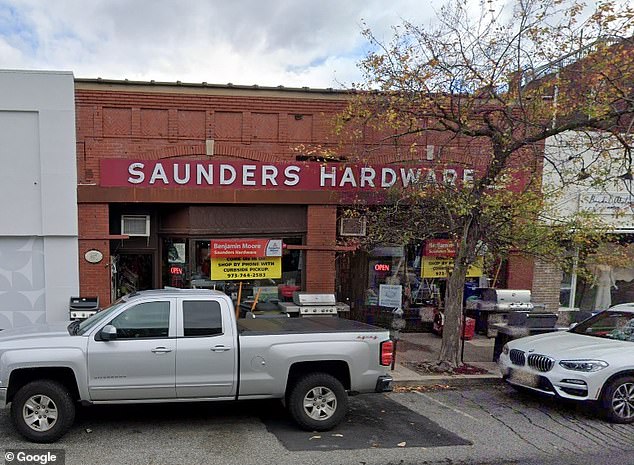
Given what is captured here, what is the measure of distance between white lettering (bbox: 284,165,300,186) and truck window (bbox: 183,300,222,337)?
17.0 ft

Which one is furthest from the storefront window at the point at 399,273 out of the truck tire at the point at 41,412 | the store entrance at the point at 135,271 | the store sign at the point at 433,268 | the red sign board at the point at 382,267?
the truck tire at the point at 41,412

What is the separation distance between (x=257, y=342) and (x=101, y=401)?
1881 millimetres

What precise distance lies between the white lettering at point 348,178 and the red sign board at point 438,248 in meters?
2.58

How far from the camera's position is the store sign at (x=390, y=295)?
1163 cm

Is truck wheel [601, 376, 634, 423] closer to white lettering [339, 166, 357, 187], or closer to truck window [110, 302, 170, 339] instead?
truck window [110, 302, 170, 339]

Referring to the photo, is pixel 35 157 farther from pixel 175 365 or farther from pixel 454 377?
pixel 454 377

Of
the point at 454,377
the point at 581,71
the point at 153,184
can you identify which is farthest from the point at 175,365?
the point at 581,71

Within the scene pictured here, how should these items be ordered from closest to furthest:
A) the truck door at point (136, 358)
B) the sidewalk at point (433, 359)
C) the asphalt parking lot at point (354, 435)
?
the asphalt parking lot at point (354, 435), the truck door at point (136, 358), the sidewalk at point (433, 359)

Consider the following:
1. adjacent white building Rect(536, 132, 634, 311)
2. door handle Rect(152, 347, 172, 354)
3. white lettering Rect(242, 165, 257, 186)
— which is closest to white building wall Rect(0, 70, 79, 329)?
white lettering Rect(242, 165, 257, 186)

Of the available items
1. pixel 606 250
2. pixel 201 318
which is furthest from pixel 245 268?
pixel 606 250

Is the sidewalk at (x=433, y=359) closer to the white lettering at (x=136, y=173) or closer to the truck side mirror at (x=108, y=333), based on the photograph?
the truck side mirror at (x=108, y=333)

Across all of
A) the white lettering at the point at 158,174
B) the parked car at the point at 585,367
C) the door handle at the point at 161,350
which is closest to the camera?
the door handle at the point at 161,350

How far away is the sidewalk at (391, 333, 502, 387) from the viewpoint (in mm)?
7832

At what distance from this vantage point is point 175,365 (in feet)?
17.7
